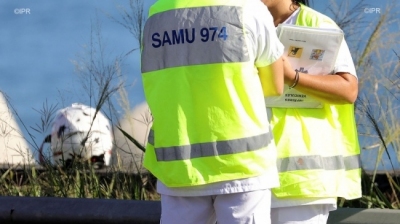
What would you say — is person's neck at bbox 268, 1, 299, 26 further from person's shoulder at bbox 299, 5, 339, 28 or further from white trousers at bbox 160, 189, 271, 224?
white trousers at bbox 160, 189, 271, 224

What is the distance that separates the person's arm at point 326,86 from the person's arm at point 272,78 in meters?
0.10

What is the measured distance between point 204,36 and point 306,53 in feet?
1.72

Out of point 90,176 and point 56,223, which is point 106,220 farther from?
point 90,176

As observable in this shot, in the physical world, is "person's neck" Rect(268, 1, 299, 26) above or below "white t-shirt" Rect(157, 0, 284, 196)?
above

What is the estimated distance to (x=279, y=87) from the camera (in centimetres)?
359

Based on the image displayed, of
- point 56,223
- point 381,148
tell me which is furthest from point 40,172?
point 381,148

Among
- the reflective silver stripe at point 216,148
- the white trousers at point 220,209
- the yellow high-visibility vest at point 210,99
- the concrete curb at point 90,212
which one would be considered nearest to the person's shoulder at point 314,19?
the yellow high-visibility vest at point 210,99

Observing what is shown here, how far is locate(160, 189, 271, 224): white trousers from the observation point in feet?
11.3

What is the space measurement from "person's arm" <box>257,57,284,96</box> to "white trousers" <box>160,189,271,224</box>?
1.16ft

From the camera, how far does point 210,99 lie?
343 centimetres

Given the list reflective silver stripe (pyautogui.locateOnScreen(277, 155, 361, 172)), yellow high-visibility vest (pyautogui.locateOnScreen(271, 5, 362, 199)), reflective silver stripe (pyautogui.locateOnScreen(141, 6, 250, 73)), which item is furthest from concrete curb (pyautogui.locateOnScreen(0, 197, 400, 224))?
reflective silver stripe (pyautogui.locateOnScreen(141, 6, 250, 73))

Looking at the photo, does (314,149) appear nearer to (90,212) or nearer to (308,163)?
(308,163)

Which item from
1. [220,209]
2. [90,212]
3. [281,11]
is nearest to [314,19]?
[281,11]

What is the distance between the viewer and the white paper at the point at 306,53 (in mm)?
3744
